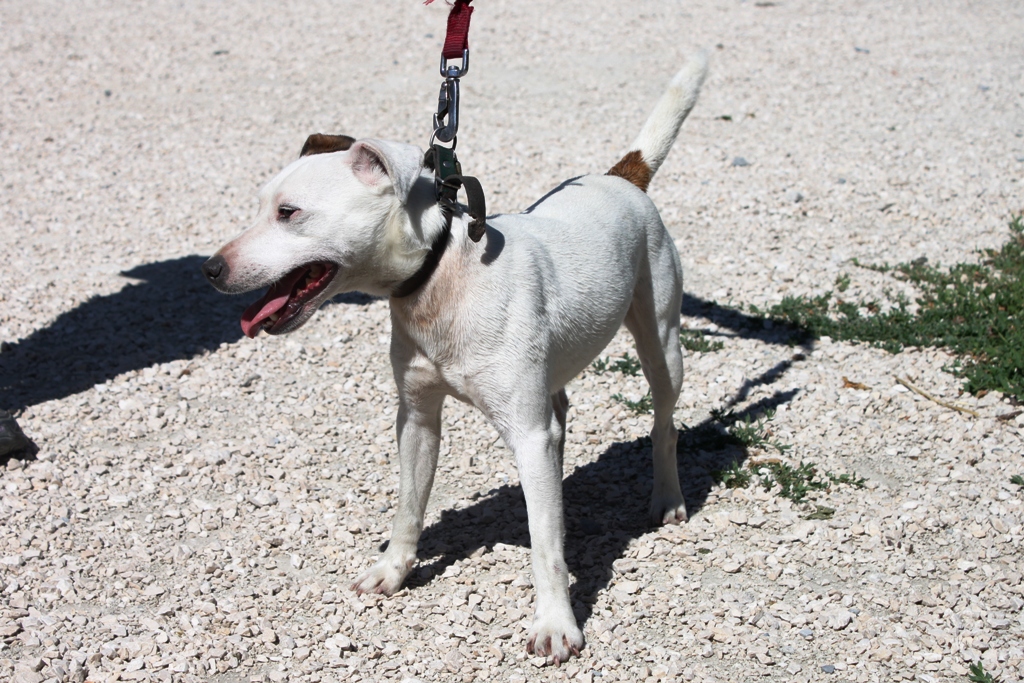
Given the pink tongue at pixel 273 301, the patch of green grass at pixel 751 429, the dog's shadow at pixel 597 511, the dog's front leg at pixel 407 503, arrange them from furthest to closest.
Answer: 1. the patch of green grass at pixel 751 429
2. the dog's shadow at pixel 597 511
3. the dog's front leg at pixel 407 503
4. the pink tongue at pixel 273 301

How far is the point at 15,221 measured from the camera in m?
7.87

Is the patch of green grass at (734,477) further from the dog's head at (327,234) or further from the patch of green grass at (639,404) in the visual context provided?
the dog's head at (327,234)

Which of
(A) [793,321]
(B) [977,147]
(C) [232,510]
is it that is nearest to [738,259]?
(A) [793,321]

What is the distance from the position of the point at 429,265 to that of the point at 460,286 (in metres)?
0.13

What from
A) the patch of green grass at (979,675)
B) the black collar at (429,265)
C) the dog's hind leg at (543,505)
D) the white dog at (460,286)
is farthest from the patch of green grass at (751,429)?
the black collar at (429,265)

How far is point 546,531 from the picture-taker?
11.3 ft

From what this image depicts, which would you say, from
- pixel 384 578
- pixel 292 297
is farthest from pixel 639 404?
pixel 292 297

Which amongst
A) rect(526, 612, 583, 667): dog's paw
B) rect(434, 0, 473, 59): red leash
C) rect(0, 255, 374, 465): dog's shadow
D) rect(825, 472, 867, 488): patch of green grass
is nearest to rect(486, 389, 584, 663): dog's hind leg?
rect(526, 612, 583, 667): dog's paw

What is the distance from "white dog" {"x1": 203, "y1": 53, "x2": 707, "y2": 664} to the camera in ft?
10.00

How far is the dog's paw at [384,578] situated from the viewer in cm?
389

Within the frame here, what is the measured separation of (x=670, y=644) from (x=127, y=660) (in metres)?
1.97

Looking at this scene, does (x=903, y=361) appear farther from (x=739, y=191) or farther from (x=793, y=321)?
(x=739, y=191)

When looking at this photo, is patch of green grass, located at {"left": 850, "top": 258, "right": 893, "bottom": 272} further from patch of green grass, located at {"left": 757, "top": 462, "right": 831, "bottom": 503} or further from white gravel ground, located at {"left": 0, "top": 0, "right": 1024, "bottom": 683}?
patch of green grass, located at {"left": 757, "top": 462, "right": 831, "bottom": 503}

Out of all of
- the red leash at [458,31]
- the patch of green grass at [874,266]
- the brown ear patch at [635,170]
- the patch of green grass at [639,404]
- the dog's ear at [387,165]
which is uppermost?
the red leash at [458,31]
